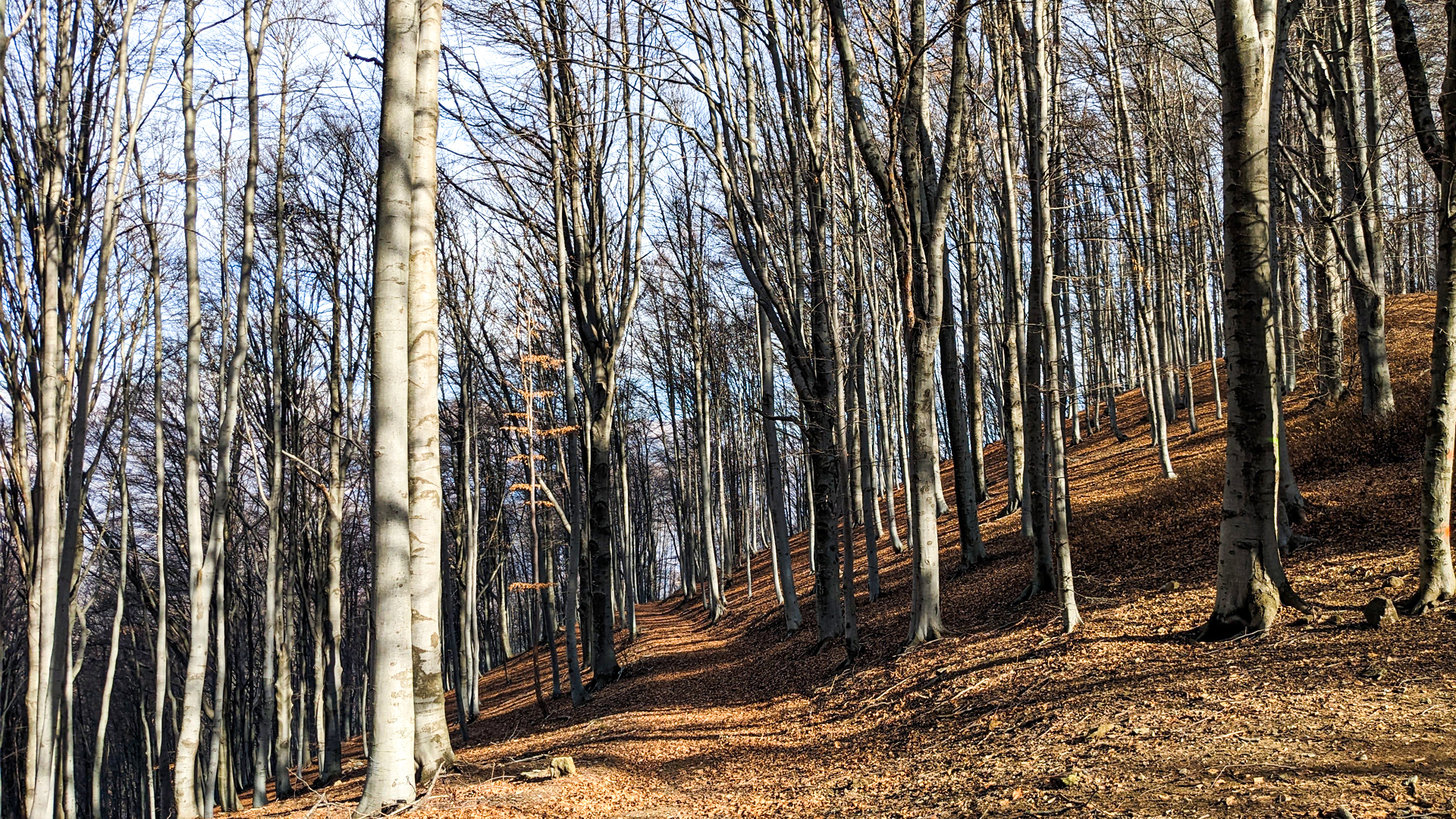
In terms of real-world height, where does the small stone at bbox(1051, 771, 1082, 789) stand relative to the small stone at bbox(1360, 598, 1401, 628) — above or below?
below

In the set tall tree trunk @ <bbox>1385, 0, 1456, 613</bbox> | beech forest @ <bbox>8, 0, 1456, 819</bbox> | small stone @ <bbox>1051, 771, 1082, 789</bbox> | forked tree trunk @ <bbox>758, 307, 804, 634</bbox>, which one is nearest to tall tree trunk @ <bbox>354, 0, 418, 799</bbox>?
beech forest @ <bbox>8, 0, 1456, 819</bbox>

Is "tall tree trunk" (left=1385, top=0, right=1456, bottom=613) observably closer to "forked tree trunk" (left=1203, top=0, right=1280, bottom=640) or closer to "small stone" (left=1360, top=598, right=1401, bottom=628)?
"small stone" (left=1360, top=598, right=1401, bottom=628)

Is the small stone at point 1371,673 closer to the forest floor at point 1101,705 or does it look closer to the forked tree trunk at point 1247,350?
the forest floor at point 1101,705

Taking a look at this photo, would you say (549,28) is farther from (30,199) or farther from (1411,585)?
(1411,585)

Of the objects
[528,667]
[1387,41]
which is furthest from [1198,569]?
[528,667]

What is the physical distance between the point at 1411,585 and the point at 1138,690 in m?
2.64

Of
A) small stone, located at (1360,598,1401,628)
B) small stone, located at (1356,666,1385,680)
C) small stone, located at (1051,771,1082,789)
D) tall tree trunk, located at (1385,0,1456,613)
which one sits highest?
tall tree trunk, located at (1385,0,1456,613)

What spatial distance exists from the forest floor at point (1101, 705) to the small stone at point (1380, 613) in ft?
0.17

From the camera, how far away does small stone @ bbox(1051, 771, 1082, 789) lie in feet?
14.5

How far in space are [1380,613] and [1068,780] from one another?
297cm

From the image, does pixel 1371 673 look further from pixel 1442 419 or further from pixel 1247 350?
pixel 1247 350

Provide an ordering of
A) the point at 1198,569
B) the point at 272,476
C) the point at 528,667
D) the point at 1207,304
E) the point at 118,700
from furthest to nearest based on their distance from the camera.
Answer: the point at 118,700 → the point at 528,667 → the point at 1207,304 → the point at 272,476 → the point at 1198,569

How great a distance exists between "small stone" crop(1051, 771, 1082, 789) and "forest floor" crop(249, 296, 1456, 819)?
0.02 meters

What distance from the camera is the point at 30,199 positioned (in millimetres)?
9094
